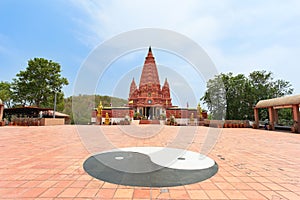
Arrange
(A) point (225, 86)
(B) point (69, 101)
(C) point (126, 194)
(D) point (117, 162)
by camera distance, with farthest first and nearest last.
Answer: (B) point (69, 101) < (A) point (225, 86) < (D) point (117, 162) < (C) point (126, 194)

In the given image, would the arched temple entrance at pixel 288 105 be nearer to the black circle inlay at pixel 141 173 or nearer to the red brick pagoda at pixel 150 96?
the black circle inlay at pixel 141 173

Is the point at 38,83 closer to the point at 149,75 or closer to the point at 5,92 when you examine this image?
the point at 5,92

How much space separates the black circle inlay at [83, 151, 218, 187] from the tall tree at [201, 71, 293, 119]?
18.6 metres

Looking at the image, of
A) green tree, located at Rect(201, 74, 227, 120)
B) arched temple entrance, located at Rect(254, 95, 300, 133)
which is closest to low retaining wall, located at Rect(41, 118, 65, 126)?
green tree, located at Rect(201, 74, 227, 120)

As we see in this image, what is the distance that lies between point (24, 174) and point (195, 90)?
6358 mm

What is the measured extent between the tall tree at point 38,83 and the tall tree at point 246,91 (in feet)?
78.5

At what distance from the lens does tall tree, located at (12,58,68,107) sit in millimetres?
23094

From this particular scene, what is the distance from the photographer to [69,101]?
33750 mm

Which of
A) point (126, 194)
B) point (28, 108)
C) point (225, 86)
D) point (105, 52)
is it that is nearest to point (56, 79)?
point (28, 108)

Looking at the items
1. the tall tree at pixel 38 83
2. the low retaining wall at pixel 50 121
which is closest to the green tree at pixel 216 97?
the low retaining wall at pixel 50 121

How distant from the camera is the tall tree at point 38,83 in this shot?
2309 centimetres

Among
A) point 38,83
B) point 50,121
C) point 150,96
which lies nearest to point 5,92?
point 38,83

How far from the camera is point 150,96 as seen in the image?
30391 millimetres

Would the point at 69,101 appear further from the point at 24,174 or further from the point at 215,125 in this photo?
the point at 24,174
